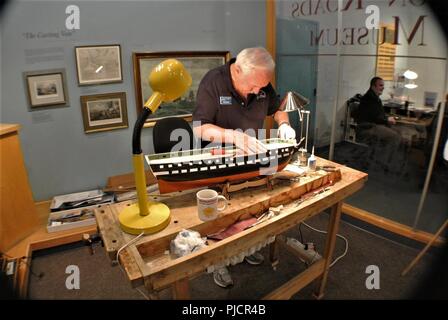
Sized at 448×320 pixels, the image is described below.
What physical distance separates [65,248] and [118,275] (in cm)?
68

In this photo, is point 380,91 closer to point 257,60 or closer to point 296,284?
point 257,60

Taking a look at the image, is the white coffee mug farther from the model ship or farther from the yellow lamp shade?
the yellow lamp shade

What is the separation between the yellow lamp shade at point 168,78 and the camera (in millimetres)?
1106

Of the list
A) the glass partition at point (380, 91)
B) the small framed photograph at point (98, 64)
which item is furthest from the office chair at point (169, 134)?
the glass partition at point (380, 91)

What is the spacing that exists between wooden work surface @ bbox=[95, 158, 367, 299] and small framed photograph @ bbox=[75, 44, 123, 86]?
1838 millimetres

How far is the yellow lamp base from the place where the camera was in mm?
1167

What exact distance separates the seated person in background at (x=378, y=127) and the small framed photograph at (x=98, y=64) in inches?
96.8

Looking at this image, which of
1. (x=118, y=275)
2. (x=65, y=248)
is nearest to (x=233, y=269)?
(x=118, y=275)

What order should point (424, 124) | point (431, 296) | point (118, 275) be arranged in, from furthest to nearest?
point (424, 124) < point (118, 275) < point (431, 296)

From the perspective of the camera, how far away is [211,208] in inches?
48.6

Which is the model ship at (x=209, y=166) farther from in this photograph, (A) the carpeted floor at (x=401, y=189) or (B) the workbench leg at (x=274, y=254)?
(A) the carpeted floor at (x=401, y=189)

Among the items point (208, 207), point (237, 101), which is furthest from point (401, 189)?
point (208, 207)

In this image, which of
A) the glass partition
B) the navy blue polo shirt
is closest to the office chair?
the navy blue polo shirt

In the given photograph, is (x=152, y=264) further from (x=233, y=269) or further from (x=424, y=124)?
(x=424, y=124)
